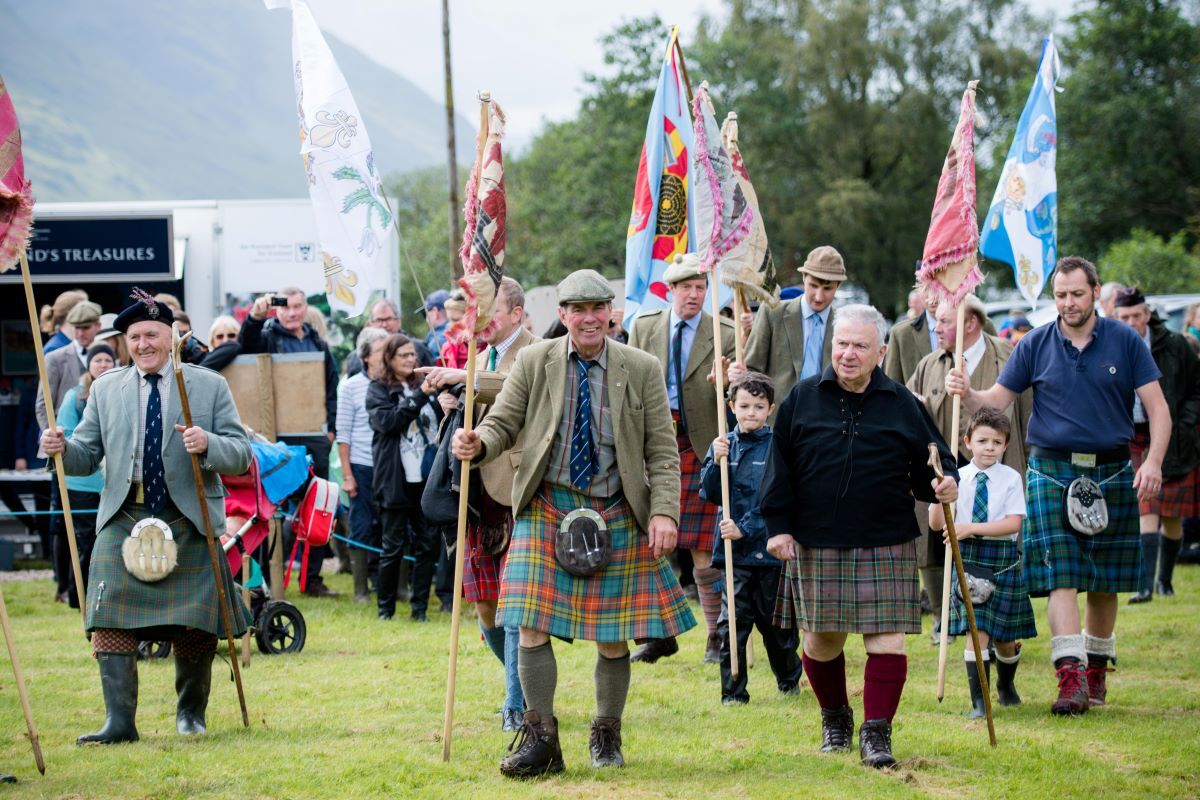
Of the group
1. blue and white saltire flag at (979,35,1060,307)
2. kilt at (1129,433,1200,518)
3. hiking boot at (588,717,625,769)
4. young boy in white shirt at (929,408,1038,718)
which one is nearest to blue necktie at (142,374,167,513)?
hiking boot at (588,717,625,769)

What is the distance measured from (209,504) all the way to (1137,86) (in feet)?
121

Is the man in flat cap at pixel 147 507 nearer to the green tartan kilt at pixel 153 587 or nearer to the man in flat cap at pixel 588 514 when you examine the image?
the green tartan kilt at pixel 153 587

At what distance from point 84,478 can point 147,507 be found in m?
4.23

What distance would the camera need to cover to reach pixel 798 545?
6.11m

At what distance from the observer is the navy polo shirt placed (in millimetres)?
7035

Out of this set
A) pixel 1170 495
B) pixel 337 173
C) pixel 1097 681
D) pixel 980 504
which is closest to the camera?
pixel 980 504

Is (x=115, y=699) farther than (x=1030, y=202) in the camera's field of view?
No

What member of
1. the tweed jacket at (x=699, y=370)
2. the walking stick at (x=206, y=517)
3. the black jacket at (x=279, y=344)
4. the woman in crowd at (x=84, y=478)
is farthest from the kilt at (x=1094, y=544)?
the woman in crowd at (x=84, y=478)

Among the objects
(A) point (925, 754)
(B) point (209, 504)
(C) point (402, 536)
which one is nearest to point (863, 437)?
(A) point (925, 754)

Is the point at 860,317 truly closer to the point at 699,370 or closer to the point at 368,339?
the point at 699,370

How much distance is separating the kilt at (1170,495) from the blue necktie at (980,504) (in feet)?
14.9

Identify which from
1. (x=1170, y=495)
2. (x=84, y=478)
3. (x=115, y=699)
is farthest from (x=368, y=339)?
(x=1170, y=495)

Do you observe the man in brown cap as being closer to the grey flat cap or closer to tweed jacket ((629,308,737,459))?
tweed jacket ((629,308,737,459))

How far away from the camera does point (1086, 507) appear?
7.06 metres
